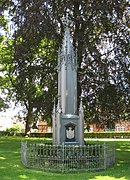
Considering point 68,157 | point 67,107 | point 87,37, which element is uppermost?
point 87,37

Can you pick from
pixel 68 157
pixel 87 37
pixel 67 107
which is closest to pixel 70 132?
pixel 67 107

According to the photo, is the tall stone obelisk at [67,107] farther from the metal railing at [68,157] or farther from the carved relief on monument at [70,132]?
the metal railing at [68,157]

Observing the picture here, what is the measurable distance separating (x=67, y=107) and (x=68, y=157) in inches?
131

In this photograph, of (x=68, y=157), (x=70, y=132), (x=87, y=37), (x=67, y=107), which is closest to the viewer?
(x=68, y=157)

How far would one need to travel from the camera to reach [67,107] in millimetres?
15242

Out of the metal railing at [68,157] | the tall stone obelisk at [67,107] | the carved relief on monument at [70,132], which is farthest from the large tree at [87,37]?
the metal railing at [68,157]

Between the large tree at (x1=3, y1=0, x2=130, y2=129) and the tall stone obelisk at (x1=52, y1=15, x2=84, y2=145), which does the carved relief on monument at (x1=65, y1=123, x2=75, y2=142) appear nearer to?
the tall stone obelisk at (x1=52, y1=15, x2=84, y2=145)

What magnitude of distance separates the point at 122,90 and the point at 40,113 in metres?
5.22

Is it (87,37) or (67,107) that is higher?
(87,37)

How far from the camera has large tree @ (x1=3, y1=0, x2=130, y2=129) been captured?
17672 mm

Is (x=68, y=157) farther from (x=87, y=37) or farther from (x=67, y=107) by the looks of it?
(x=87, y=37)

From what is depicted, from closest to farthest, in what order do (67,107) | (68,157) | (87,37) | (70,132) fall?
(68,157) → (70,132) → (67,107) → (87,37)

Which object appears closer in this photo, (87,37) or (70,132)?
(70,132)

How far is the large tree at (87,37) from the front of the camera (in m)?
17.7
